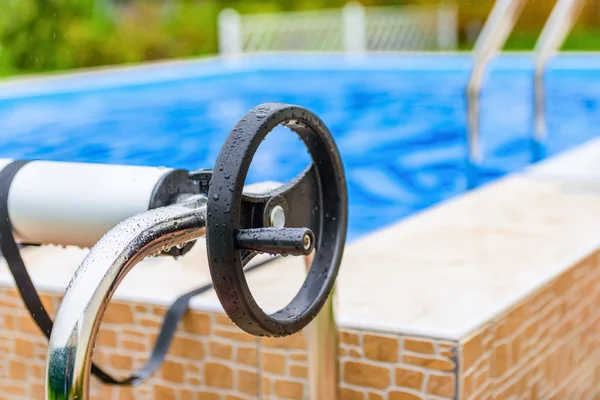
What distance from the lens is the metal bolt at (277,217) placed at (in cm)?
128

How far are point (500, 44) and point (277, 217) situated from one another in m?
3.02

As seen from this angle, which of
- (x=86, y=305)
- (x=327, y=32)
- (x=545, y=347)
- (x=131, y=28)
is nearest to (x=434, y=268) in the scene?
(x=545, y=347)

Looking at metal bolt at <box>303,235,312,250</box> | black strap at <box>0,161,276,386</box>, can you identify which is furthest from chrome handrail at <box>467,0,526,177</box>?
metal bolt at <box>303,235,312,250</box>

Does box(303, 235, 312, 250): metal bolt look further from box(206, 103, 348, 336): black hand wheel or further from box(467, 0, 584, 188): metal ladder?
box(467, 0, 584, 188): metal ladder

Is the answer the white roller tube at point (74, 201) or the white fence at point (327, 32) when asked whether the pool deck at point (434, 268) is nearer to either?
the white roller tube at point (74, 201)

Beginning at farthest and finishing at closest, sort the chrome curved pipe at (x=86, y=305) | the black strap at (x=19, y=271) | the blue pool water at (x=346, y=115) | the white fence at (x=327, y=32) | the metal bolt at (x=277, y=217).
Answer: the white fence at (x=327, y=32)
the blue pool water at (x=346, y=115)
the black strap at (x=19, y=271)
the metal bolt at (x=277, y=217)
the chrome curved pipe at (x=86, y=305)

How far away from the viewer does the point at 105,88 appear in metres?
10.0

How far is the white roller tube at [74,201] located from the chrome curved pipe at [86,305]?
281 mm

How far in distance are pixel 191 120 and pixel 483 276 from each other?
248 inches

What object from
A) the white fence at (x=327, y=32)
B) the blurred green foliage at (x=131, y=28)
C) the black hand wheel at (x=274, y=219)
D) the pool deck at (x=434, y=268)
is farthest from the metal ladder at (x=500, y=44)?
the blurred green foliage at (x=131, y=28)

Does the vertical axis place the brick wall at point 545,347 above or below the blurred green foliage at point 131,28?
below

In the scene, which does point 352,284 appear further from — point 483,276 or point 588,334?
point 588,334

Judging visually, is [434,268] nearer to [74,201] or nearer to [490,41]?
[74,201]

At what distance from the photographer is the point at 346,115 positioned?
809 centimetres
